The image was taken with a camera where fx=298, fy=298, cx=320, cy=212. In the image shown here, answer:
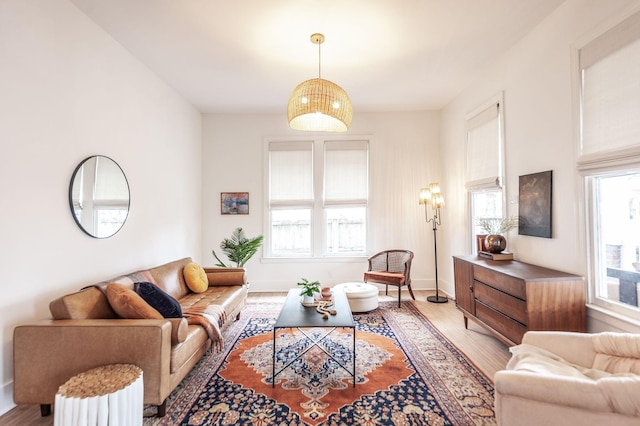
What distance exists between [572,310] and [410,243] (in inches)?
124

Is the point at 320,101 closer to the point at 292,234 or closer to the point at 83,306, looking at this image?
the point at 83,306

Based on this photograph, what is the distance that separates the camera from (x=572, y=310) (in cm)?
248

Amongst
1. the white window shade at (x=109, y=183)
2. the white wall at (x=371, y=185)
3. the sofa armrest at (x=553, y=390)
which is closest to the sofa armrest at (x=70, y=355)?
the white window shade at (x=109, y=183)

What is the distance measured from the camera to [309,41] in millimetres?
3320

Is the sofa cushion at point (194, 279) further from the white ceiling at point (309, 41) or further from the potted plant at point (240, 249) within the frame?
the white ceiling at point (309, 41)

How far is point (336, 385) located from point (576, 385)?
64.9 inches

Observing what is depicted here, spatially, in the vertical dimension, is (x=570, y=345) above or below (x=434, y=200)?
below

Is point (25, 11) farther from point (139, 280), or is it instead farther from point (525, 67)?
point (525, 67)

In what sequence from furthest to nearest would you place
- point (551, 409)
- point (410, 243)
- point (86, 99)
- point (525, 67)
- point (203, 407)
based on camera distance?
point (410, 243) → point (525, 67) → point (86, 99) → point (203, 407) → point (551, 409)

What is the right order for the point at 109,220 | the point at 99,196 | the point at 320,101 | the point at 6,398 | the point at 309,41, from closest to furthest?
the point at 6,398, the point at 320,101, the point at 99,196, the point at 109,220, the point at 309,41

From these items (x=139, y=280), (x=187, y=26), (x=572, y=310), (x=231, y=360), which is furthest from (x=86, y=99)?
(x=572, y=310)

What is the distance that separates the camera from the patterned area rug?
2088 mm

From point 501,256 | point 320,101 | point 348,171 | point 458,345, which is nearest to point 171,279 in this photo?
point 320,101

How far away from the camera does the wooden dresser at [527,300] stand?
8.05ft
